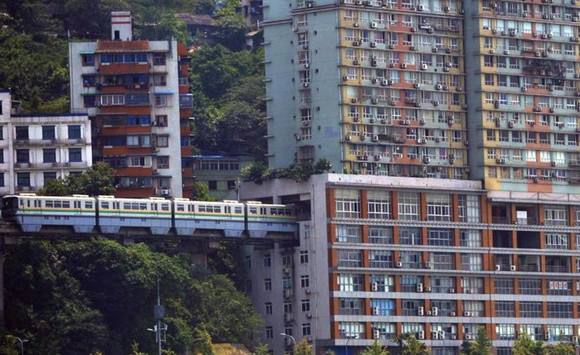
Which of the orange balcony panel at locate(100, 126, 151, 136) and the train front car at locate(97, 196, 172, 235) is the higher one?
the orange balcony panel at locate(100, 126, 151, 136)

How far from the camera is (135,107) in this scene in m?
178

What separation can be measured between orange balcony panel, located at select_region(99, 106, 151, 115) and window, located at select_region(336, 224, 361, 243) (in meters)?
20.9

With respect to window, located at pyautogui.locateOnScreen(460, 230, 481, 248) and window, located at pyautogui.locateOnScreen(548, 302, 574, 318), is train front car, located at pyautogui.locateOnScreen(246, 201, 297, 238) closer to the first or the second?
window, located at pyautogui.locateOnScreen(460, 230, 481, 248)

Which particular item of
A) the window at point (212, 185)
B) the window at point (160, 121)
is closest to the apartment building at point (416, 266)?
the window at point (160, 121)

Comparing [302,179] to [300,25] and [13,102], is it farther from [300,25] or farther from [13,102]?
[13,102]

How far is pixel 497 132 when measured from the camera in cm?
17550

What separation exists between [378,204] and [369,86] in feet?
30.9

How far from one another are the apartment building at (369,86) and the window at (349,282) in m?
8.54

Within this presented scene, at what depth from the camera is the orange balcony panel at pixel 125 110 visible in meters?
177

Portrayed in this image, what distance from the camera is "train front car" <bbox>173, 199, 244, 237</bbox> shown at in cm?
16462

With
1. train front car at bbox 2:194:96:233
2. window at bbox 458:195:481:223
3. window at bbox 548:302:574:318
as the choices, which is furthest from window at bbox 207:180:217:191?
window at bbox 548:302:574:318

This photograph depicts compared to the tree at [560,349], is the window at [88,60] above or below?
above

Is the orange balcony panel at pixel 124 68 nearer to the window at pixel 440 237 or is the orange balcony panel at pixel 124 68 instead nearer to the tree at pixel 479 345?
the window at pixel 440 237

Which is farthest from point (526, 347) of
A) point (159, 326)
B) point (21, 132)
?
point (21, 132)
